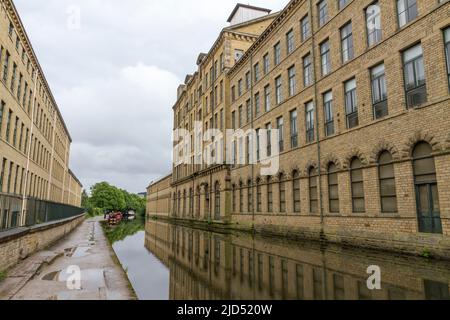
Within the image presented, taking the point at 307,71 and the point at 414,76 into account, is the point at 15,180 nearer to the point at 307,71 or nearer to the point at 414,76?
the point at 307,71

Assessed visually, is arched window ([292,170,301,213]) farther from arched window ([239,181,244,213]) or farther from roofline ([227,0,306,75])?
roofline ([227,0,306,75])

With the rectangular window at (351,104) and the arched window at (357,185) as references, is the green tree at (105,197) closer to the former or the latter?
the rectangular window at (351,104)

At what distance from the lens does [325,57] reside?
1986 centimetres

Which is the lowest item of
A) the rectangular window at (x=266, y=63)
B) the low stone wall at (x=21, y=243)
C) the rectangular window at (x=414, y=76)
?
the low stone wall at (x=21, y=243)

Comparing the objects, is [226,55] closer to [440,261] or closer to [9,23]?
[9,23]

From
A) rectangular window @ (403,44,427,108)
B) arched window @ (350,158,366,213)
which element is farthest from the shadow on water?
rectangular window @ (403,44,427,108)

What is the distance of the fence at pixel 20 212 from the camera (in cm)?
1262

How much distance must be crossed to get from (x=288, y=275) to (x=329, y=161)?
9835mm

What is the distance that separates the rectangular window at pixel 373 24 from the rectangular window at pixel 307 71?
16.3 ft

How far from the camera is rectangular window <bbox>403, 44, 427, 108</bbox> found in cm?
1331

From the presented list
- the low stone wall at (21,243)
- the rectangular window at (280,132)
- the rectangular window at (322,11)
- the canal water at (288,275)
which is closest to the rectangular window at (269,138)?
the rectangular window at (280,132)

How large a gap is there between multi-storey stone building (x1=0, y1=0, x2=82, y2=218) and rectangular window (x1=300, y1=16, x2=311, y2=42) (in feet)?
57.9

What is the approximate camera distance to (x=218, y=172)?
1337 inches

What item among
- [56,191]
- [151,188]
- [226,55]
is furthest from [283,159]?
[151,188]
